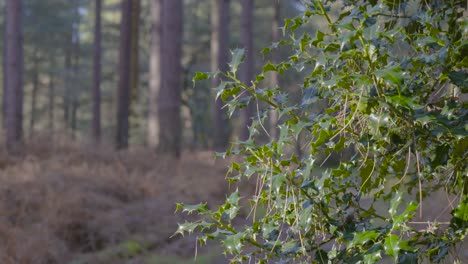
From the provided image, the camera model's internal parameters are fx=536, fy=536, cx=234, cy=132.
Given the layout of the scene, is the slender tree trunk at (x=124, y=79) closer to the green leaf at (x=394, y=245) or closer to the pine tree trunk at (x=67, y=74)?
the pine tree trunk at (x=67, y=74)

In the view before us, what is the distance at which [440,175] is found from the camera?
2.34 metres

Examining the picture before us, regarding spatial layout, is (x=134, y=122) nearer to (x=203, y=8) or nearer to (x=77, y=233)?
(x=203, y=8)

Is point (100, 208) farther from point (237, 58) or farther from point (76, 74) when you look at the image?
point (76, 74)

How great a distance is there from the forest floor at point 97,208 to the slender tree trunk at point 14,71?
4.19ft

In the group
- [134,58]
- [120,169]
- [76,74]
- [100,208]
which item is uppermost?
[134,58]

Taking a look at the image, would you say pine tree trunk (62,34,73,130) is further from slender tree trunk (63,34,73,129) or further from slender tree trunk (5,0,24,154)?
slender tree trunk (5,0,24,154)

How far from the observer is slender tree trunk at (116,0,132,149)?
17.9 m

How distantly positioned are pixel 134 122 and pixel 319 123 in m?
22.6

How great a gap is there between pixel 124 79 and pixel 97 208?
9827mm

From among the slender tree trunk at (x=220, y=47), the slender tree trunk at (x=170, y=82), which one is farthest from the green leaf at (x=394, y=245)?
the slender tree trunk at (x=220, y=47)

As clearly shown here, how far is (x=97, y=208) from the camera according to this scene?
8859 mm

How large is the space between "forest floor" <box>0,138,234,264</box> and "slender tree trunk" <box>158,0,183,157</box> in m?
1.55

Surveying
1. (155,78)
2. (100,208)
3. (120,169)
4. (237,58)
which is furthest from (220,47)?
(237,58)

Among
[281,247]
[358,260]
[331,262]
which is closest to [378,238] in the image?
[358,260]
